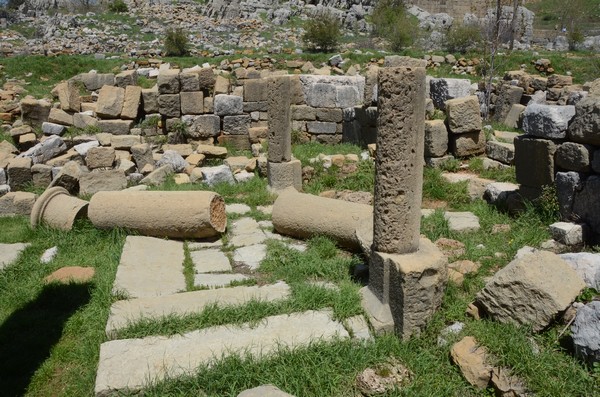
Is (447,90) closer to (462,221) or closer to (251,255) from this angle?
(462,221)

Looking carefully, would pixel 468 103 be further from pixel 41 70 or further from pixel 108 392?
pixel 41 70

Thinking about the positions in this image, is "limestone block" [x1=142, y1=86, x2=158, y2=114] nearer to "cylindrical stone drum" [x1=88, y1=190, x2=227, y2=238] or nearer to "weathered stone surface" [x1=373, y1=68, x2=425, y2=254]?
"cylindrical stone drum" [x1=88, y1=190, x2=227, y2=238]

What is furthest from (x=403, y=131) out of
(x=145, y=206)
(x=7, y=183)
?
(x=7, y=183)

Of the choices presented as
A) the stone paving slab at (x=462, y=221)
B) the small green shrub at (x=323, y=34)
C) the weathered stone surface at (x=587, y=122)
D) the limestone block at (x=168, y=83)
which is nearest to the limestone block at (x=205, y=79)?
the limestone block at (x=168, y=83)

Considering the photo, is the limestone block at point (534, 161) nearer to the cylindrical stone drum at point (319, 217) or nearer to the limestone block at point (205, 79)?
the cylindrical stone drum at point (319, 217)

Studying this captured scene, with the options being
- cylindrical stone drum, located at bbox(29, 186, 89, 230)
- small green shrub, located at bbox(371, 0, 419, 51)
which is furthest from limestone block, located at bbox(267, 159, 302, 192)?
small green shrub, located at bbox(371, 0, 419, 51)

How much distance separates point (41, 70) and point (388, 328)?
19.7m

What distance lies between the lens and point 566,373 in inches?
147

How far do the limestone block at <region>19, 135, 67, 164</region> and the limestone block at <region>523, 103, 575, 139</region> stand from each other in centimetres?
932

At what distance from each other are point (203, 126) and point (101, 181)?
4085 millimetres

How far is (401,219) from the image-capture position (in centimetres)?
457

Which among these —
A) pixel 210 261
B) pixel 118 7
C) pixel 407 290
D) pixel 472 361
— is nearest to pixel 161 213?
pixel 210 261

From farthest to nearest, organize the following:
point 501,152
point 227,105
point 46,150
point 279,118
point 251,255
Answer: point 227,105 < point 46,150 < point 501,152 < point 279,118 < point 251,255

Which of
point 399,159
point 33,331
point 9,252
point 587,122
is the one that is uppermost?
point 587,122
